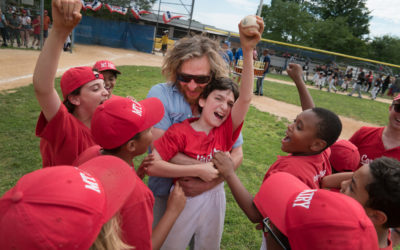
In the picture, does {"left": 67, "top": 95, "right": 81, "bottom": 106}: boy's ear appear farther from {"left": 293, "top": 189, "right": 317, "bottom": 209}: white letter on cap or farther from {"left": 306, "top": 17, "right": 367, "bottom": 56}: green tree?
{"left": 306, "top": 17, "right": 367, "bottom": 56}: green tree

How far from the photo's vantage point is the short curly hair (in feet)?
7.16

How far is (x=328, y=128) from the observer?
1.98m

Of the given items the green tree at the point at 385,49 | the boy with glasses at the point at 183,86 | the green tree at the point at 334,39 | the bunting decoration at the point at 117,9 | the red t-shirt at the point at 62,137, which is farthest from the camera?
the green tree at the point at 385,49

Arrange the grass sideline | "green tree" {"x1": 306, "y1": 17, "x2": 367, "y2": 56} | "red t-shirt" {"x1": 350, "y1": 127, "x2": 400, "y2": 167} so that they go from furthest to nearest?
1. "green tree" {"x1": 306, "y1": 17, "x2": 367, "y2": 56}
2. the grass sideline
3. "red t-shirt" {"x1": 350, "y1": 127, "x2": 400, "y2": 167}

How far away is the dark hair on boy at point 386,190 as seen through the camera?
1308mm

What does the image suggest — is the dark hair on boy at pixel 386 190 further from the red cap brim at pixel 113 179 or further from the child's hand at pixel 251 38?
the red cap brim at pixel 113 179

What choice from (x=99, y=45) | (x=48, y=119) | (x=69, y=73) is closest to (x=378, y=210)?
(x=48, y=119)

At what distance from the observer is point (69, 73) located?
7.60ft

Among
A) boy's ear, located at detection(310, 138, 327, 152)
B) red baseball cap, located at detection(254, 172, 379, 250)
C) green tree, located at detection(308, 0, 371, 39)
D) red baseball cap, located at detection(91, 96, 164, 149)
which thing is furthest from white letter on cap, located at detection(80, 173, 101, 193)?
green tree, located at detection(308, 0, 371, 39)

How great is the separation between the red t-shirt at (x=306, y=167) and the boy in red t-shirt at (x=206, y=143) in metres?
0.48

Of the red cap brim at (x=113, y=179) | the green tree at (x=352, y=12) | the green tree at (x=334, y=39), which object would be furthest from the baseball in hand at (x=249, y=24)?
the green tree at (x=352, y=12)

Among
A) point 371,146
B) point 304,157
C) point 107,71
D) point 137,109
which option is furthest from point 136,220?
point 107,71

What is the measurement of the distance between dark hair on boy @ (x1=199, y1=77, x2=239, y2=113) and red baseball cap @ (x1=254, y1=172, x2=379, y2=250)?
3.52 feet

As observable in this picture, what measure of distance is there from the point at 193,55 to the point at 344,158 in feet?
5.65
